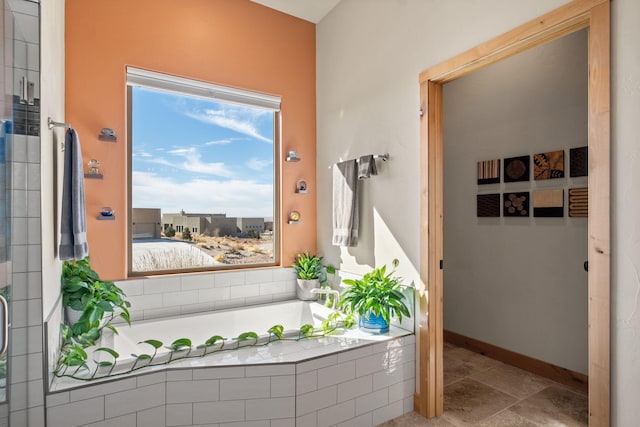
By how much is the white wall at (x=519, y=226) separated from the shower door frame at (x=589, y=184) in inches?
45.1

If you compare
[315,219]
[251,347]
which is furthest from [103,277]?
[315,219]

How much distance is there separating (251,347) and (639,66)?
2.23 m

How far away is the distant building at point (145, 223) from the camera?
2777 millimetres

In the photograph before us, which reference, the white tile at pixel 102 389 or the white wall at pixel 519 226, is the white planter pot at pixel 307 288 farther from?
the white tile at pixel 102 389

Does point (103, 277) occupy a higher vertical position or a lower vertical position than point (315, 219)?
lower

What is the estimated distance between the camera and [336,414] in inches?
81.6

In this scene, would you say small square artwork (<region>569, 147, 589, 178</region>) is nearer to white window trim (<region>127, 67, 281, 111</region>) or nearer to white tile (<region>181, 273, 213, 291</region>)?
white window trim (<region>127, 67, 281, 111</region>)

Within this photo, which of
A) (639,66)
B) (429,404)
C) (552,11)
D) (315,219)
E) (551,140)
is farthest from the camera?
(315,219)

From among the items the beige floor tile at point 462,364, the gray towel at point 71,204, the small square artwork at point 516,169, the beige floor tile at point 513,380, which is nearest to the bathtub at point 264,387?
the gray towel at point 71,204

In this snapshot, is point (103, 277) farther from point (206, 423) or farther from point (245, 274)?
point (206, 423)

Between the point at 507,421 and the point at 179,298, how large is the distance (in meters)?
2.39

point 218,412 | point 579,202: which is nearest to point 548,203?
point 579,202

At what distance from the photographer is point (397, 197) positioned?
2.55 metres

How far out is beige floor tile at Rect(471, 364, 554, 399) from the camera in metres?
2.66
